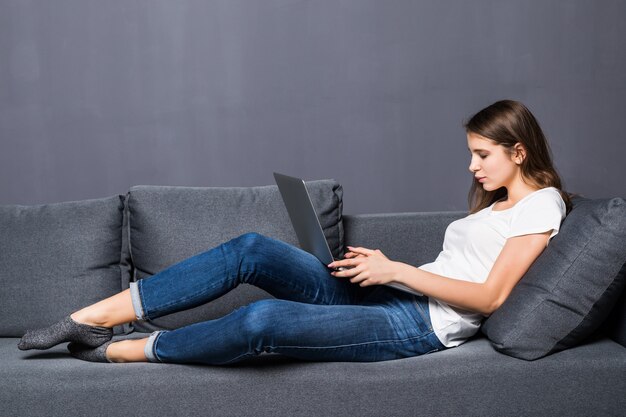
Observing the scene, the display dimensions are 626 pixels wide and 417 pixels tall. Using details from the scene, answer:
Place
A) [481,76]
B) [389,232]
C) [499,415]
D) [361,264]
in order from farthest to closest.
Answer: [481,76] < [389,232] < [361,264] < [499,415]

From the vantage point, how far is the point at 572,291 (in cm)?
173

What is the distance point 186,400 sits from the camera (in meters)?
1.67

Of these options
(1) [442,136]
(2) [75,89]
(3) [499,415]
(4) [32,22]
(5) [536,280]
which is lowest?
(3) [499,415]

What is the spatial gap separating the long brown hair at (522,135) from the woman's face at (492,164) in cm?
2

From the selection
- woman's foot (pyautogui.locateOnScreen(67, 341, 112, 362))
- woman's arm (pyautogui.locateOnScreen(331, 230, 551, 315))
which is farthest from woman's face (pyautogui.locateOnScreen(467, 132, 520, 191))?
woman's foot (pyautogui.locateOnScreen(67, 341, 112, 362))

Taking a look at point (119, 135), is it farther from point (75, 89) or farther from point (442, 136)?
point (442, 136)

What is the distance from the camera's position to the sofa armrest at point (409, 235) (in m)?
2.40

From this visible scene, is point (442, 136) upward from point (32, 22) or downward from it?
downward

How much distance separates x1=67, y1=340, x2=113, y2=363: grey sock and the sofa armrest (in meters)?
0.99

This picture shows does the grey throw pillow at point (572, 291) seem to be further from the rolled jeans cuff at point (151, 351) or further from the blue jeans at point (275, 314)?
the rolled jeans cuff at point (151, 351)

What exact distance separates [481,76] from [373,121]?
46 centimetres

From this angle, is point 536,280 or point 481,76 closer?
point 536,280

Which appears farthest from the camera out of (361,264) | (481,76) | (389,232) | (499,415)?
(481,76)

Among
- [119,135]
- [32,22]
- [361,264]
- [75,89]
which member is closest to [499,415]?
[361,264]
